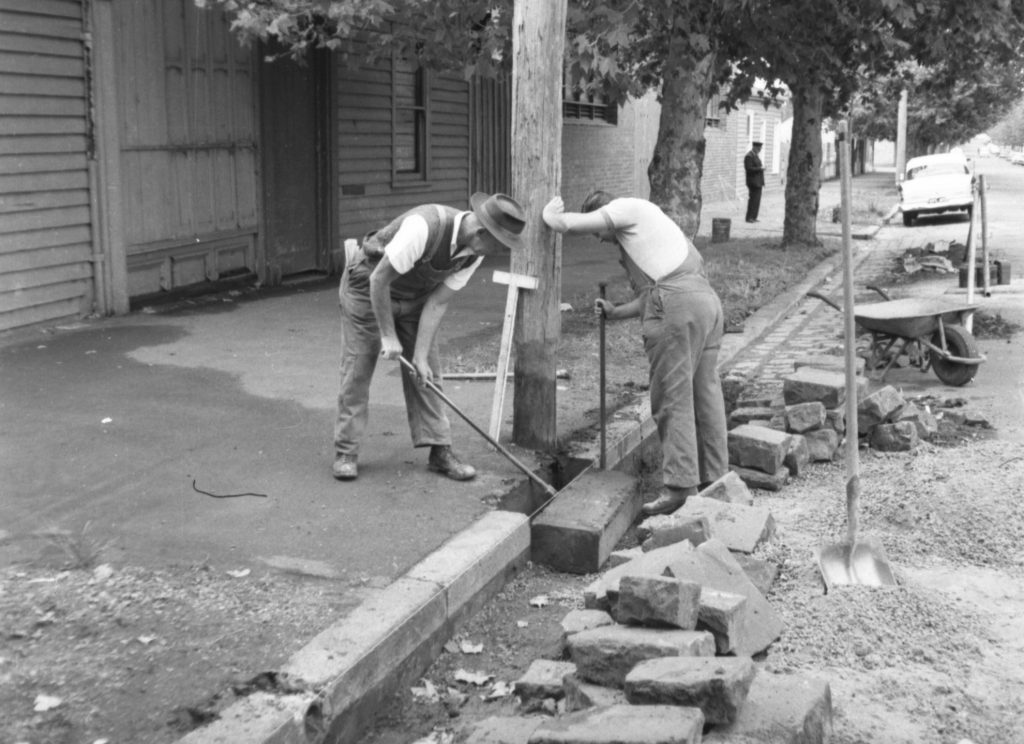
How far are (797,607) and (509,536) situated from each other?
1.36 meters

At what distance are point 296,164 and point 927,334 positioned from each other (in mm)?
7796

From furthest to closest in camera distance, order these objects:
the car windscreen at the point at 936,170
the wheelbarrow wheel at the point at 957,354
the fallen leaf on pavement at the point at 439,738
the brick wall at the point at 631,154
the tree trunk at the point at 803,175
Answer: the car windscreen at the point at 936,170
the brick wall at the point at 631,154
the tree trunk at the point at 803,175
the wheelbarrow wheel at the point at 957,354
the fallen leaf on pavement at the point at 439,738

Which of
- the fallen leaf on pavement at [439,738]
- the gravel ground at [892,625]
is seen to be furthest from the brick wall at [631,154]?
the fallen leaf on pavement at [439,738]

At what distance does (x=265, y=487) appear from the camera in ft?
20.9

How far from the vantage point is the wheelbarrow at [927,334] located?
9797 millimetres

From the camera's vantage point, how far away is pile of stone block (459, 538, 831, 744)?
12.4ft

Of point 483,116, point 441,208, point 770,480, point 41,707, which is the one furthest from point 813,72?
point 41,707

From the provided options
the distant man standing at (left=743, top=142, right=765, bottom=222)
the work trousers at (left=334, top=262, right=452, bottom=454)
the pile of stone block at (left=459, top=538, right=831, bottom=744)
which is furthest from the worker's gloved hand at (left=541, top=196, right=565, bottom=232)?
the distant man standing at (left=743, top=142, right=765, bottom=222)

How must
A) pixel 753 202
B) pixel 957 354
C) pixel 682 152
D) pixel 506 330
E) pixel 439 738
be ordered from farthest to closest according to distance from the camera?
1. pixel 753 202
2. pixel 682 152
3. pixel 957 354
4. pixel 506 330
5. pixel 439 738

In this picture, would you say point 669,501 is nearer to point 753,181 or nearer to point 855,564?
point 855,564

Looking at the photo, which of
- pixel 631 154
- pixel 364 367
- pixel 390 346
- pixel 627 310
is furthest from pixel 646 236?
pixel 631 154

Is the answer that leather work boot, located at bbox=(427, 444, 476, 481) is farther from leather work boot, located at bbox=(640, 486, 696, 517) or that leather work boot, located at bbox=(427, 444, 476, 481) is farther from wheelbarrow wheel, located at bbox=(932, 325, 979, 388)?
wheelbarrow wheel, located at bbox=(932, 325, 979, 388)

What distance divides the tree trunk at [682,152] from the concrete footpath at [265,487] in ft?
16.1

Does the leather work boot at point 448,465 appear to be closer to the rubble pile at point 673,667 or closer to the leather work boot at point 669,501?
the leather work boot at point 669,501
